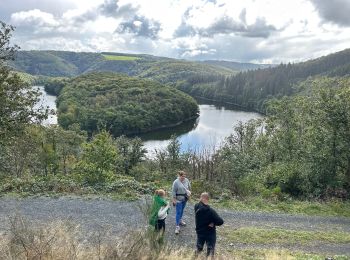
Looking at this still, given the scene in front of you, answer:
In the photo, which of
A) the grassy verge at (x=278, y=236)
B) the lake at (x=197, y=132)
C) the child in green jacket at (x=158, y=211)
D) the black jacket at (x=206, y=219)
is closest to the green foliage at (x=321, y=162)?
the grassy verge at (x=278, y=236)

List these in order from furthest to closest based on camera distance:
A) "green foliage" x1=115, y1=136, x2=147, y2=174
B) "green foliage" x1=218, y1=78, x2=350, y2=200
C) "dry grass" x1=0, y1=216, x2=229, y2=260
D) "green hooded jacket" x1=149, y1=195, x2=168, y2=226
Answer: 1. "green foliage" x1=115, y1=136, x2=147, y2=174
2. "green foliage" x1=218, y1=78, x2=350, y2=200
3. "green hooded jacket" x1=149, y1=195, x2=168, y2=226
4. "dry grass" x1=0, y1=216, x2=229, y2=260

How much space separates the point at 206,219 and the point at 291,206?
897cm

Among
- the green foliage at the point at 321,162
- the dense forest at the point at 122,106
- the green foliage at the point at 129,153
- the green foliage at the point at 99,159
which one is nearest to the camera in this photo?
the green foliage at the point at 321,162

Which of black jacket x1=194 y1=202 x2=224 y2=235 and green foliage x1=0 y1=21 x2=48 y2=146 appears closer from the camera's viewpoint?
black jacket x1=194 y1=202 x2=224 y2=235

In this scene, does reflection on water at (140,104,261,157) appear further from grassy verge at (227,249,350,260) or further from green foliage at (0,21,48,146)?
grassy verge at (227,249,350,260)

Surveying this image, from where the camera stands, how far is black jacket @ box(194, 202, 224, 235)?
33.5ft

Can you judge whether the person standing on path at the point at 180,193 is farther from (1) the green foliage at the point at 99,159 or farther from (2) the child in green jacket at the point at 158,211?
(1) the green foliage at the point at 99,159

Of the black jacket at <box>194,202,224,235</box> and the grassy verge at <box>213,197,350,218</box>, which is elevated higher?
the black jacket at <box>194,202,224,235</box>

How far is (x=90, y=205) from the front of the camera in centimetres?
1683

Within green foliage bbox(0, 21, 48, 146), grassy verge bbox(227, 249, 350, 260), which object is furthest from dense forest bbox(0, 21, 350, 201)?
grassy verge bbox(227, 249, 350, 260)

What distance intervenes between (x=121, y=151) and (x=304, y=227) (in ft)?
128

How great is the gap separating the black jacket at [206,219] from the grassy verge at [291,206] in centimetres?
726

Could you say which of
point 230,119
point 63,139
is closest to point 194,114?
point 230,119

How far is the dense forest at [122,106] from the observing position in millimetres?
113000
